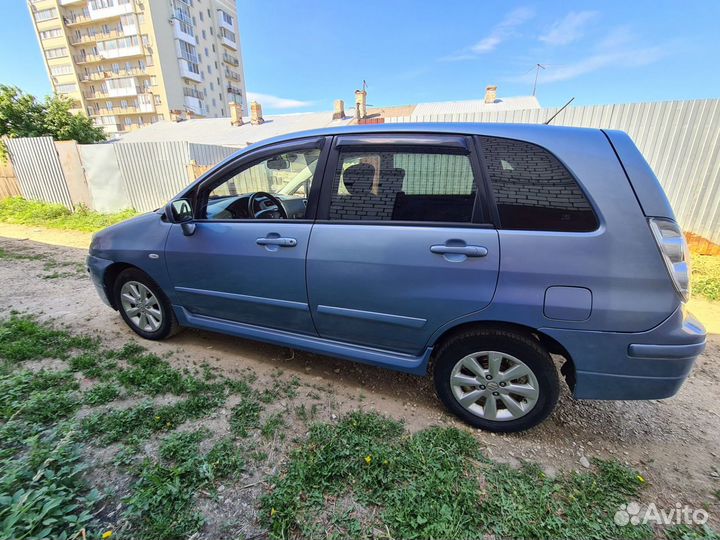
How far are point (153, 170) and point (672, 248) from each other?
35.0ft

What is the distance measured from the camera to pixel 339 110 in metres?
20.5

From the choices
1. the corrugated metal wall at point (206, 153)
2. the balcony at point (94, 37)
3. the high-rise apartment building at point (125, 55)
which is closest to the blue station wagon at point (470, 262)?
the corrugated metal wall at point (206, 153)

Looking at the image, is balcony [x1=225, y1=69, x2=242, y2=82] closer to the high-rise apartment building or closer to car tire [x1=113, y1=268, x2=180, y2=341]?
the high-rise apartment building

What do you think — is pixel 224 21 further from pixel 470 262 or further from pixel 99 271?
pixel 470 262

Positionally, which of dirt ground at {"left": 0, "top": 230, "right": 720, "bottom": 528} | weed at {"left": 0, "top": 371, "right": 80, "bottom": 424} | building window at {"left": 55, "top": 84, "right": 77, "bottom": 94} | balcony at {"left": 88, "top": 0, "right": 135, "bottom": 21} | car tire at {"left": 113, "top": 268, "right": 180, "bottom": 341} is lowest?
dirt ground at {"left": 0, "top": 230, "right": 720, "bottom": 528}

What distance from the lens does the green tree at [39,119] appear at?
15.7 metres

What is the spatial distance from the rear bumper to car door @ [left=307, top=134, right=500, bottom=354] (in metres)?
0.60

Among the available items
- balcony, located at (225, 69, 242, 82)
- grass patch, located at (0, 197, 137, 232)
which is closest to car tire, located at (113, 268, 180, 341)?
grass patch, located at (0, 197, 137, 232)

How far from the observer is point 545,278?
Result: 1.76 meters

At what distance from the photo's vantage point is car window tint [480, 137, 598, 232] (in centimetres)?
175

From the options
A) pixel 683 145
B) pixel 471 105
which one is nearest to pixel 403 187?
pixel 683 145

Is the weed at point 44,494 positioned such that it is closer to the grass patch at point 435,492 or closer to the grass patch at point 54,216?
the grass patch at point 435,492

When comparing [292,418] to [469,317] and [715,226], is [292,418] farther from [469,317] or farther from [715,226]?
[715,226]

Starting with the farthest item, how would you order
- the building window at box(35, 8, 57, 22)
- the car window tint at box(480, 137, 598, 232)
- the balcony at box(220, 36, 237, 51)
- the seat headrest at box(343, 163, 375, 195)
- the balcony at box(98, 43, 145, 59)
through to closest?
the balcony at box(220, 36, 237, 51) → the building window at box(35, 8, 57, 22) → the balcony at box(98, 43, 145, 59) → the seat headrest at box(343, 163, 375, 195) → the car window tint at box(480, 137, 598, 232)
